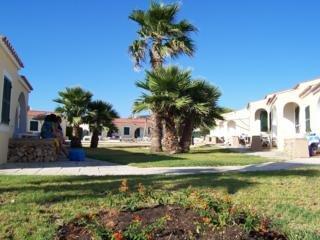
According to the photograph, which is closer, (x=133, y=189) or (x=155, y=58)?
(x=133, y=189)

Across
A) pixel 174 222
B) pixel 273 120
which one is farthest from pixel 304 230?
pixel 273 120

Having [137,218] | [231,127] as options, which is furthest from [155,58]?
[231,127]

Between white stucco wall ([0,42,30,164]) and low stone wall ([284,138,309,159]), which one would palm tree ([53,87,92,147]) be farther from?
low stone wall ([284,138,309,159])

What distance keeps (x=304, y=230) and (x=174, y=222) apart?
5.38 ft

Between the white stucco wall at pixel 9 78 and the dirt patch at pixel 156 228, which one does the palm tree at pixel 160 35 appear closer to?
the white stucco wall at pixel 9 78

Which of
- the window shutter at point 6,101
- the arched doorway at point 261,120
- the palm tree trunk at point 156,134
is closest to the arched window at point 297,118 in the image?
the palm tree trunk at point 156,134

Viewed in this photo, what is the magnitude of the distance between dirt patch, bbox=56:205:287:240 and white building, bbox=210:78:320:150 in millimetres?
15631

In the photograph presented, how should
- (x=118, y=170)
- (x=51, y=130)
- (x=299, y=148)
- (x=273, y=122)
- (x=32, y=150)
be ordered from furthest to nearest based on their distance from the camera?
1. (x=273, y=122)
2. (x=299, y=148)
3. (x=51, y=130)
4. (x=32, y=150)
5. (x=118, y=170)

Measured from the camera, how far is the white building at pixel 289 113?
1978cm

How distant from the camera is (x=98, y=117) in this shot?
27.8 meters

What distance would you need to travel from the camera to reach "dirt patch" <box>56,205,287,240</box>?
4090 millimetres

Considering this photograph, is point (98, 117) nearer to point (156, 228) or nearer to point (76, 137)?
point (76, 137)

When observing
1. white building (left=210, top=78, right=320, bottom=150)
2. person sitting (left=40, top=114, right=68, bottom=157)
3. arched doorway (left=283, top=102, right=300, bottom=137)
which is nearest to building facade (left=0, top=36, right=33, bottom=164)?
person sitting (left=40, top=114, right=68, bottom=157)

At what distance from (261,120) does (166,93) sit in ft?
44.0
